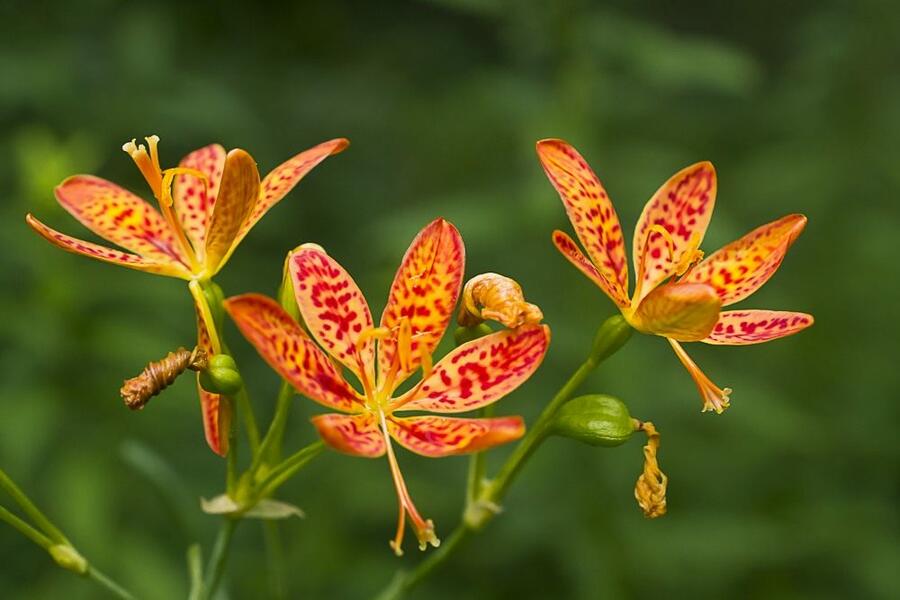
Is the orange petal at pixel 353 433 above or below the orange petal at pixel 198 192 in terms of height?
below

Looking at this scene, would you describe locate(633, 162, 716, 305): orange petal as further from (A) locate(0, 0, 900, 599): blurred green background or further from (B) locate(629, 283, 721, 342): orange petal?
(A) locate(0, 0, 900, 599): blurred green background

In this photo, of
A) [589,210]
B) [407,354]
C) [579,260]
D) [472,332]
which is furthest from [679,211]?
[407,354]

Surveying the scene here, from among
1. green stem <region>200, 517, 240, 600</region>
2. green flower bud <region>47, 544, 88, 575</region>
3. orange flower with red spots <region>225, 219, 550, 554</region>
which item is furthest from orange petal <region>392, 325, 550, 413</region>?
green flower bud <region>47, 544, 88, 575</region>

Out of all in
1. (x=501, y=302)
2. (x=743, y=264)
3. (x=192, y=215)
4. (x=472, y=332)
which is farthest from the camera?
(x=192, y=215)

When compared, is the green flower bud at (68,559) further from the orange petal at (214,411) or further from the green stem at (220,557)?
the orange petal at (214,411)

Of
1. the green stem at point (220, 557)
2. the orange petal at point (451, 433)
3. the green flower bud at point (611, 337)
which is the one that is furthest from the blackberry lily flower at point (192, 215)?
the green flower bud at point (611, 337)

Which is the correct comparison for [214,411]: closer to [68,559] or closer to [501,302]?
[68,559]

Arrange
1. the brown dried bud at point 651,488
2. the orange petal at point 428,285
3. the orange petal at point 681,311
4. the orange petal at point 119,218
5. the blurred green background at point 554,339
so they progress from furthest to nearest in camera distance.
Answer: the blurred green background at point 554,339 < the orange petal at point 119,218 < the brown dried bud at point 651,488 < the orange petal at point 428,285 < the orange petal at point 681,311
